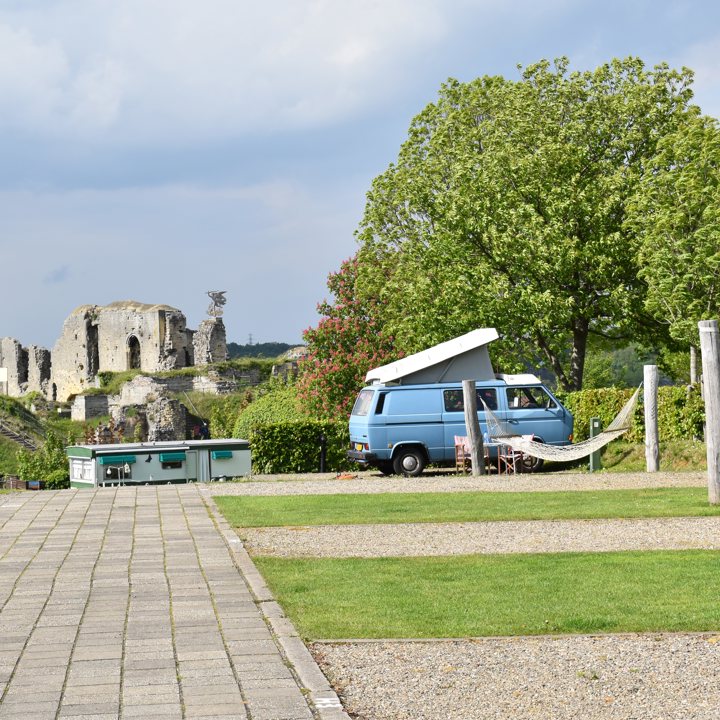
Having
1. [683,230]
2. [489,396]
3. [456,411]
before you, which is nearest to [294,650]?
[456,411]

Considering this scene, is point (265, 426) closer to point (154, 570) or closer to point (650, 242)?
point (650, 242)

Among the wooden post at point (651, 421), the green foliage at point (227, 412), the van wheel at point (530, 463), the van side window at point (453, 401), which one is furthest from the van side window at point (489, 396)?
the green foliage at point (227, 412)

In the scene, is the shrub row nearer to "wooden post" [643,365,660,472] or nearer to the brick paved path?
"wooden post" [643,365,660,472]

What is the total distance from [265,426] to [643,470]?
836 centimetres

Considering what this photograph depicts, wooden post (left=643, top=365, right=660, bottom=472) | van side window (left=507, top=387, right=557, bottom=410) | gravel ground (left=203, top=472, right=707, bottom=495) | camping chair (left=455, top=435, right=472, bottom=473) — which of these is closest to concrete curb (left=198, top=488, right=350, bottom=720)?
gravel ground (left=203, top=472, right=707, bottom=495)

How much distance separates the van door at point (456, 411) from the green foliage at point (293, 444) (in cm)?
387

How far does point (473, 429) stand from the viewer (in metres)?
21.2

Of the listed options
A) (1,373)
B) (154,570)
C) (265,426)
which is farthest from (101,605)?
(1,373)

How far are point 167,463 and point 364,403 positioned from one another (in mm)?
4512

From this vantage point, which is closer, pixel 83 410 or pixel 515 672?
pixel 515 672

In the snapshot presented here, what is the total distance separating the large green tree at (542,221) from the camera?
99.0 ft

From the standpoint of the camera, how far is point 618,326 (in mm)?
32594

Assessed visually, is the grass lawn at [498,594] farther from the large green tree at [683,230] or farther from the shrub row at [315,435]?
the large green tree at [683,230]

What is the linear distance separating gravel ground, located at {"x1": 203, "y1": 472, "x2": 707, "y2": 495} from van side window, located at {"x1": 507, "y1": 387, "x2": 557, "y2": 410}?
1758mm
